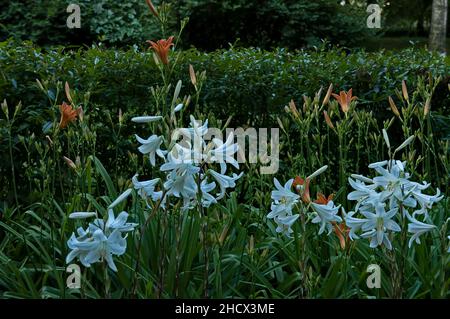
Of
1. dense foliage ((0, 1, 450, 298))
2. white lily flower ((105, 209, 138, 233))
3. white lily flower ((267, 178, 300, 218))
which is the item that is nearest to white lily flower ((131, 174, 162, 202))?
dense foliage ((0, 1, 450, 298))

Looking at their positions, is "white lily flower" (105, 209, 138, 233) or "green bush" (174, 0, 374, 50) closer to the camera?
"white lily flower" (105, 209, 138, 233)

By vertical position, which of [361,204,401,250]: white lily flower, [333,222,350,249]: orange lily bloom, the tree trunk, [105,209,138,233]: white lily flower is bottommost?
the tree trunk

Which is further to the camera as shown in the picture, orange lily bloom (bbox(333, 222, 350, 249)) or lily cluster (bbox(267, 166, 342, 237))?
orange lily bloom (bbox(333, 222, 350, 249))

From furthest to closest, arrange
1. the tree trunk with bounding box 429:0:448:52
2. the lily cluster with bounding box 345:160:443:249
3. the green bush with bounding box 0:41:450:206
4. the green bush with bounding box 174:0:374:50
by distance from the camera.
→ the tree trunk with bounding box 429:0:448:52 < the green bush with bounding box 174:0:374:50 < the green bush with bounding box 0:41:450:206 < the lily cluster with bounding box 345:160:443:249

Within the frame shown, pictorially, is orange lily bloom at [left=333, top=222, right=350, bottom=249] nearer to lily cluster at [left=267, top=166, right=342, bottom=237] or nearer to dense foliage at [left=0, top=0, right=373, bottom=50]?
lily cluster at [left=267, top=166, right=342, bottom=237]

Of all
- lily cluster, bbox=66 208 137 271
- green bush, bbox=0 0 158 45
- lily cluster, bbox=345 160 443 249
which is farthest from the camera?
green bush, bbox=0 0 158 45

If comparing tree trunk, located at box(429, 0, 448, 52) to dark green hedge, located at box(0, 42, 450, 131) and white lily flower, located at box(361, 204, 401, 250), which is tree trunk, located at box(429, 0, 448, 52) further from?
white lily flower, located at box(361, 204, 401, 250)

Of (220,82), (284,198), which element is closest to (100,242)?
(284,198)

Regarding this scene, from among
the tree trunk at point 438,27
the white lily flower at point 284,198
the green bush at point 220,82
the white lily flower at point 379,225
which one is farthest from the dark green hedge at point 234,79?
the tree trunk at point 438,27

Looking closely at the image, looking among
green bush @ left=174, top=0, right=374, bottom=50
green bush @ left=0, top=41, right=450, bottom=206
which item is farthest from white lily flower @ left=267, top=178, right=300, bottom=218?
green bush @ left=174, top=0, right=374, bottom=50

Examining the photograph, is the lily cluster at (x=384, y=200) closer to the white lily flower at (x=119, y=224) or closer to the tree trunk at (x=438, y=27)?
the white lily flower at (x=119, y=224)

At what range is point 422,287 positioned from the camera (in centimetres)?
306

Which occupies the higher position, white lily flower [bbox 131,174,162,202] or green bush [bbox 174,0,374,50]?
white lily flower [bbox 131,174,162,202]

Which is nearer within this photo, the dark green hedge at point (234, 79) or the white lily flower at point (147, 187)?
the white lily flower at point (147, 187)
